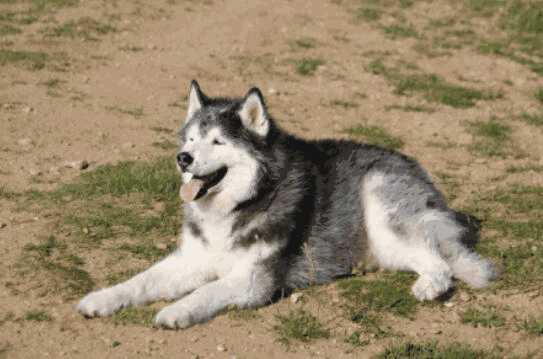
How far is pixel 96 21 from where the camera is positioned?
12680 millimetres

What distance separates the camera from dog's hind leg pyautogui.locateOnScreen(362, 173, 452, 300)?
5.92 metres

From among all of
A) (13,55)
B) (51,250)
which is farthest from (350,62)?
(51,250)

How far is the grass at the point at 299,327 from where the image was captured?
527 cm

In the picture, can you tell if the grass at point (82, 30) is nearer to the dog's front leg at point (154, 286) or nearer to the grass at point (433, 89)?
the grass at point (433, 89)

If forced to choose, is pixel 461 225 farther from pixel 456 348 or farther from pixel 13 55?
pixel 13 55

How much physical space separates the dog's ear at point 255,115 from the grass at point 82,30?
6901 millimetres

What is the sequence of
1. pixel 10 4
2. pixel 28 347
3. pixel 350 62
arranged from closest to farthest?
pixel 28 347 < pixel 350 62 < pixel 10 4

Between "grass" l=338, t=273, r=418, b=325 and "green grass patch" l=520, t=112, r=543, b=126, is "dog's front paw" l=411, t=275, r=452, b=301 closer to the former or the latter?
"grass" l=338, t=273, r=418, b=325

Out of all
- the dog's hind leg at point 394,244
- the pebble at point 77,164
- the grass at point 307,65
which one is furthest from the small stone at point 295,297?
the grass at point 307,65

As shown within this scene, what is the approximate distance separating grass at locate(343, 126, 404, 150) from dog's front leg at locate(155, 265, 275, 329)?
3971 mm

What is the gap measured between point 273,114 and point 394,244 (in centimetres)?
426

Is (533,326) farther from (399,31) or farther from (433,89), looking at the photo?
(399,31)

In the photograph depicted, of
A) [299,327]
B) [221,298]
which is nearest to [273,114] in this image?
[221,298]

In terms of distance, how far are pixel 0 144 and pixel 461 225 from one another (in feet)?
16.4
